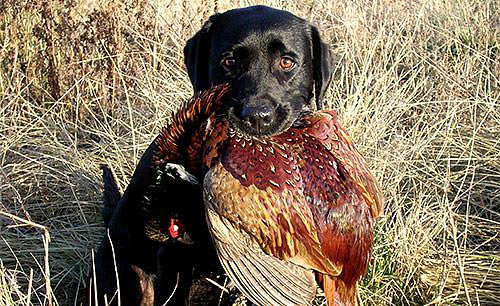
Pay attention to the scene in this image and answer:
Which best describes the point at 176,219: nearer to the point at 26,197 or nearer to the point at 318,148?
the point at 318,148

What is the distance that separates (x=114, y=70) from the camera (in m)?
5.32

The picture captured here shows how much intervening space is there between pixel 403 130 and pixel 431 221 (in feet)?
2.92

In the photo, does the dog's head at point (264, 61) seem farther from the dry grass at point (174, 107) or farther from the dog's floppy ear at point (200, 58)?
the dry grass at point (174, 107)

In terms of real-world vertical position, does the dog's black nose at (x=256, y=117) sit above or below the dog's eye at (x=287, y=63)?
above

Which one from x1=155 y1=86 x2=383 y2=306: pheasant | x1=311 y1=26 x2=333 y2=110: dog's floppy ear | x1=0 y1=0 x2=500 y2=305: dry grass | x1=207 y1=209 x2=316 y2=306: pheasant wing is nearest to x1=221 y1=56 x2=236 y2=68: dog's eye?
x1=311 y1=26 x2=333 y2=110: dog's floppy ear

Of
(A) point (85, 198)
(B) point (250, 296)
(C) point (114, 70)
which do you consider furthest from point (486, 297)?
(C) point (114, 70)

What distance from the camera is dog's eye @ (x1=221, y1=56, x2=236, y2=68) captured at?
3.34 meters

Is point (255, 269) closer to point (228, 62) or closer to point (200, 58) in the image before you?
point (228, 62)

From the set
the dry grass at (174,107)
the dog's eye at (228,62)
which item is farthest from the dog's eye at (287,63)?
the dry grass at (174,107)

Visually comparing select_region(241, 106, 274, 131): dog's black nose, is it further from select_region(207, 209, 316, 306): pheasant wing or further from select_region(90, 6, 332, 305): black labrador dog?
select_region(207, 209, 316, 306): pheasant wing

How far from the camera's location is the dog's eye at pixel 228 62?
334 centimetres

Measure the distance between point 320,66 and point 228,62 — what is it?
46cm

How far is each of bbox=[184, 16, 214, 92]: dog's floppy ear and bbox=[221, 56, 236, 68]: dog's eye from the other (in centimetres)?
25

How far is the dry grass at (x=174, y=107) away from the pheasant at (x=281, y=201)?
2.62ft
